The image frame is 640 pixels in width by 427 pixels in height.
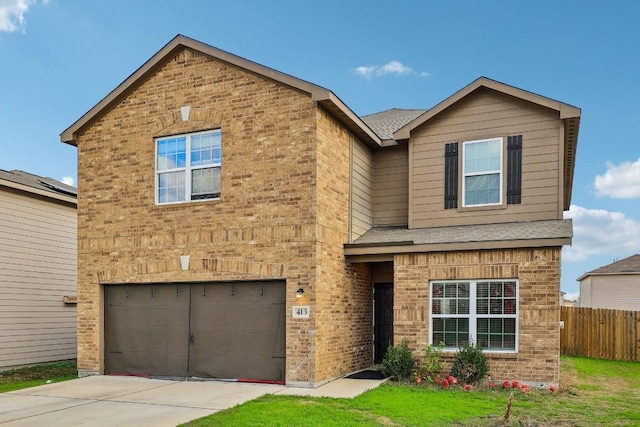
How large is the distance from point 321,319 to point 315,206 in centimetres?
229

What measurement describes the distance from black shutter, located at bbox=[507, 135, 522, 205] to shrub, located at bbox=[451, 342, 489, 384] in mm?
3683

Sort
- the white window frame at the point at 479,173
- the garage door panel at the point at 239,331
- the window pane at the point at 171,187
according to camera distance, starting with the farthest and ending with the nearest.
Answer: the white window frame at the point at 479,173 < the window pane at the point at 171,187 < the garage door panel at the point at 239,331

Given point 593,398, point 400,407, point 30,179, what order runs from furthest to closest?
point 30,179 < point 593,398 < point 400,407

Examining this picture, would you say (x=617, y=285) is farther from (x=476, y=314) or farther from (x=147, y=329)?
(x=147, y=329)

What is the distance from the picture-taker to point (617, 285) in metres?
31.8

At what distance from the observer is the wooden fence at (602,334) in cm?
1786

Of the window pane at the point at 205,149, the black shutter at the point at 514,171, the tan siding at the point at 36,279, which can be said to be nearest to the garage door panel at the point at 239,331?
the window pane at the point at 205,149

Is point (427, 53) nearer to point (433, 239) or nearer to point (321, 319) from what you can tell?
point (433, 239)

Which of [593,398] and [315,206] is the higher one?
[315,206]

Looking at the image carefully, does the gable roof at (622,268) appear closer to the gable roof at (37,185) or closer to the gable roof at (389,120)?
the gable roof at (389,120)

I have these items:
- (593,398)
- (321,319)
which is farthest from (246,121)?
(593,398)

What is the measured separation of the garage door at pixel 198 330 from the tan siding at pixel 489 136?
4.45 metres

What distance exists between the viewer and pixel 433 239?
12.5m

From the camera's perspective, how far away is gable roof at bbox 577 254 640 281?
31375mm
